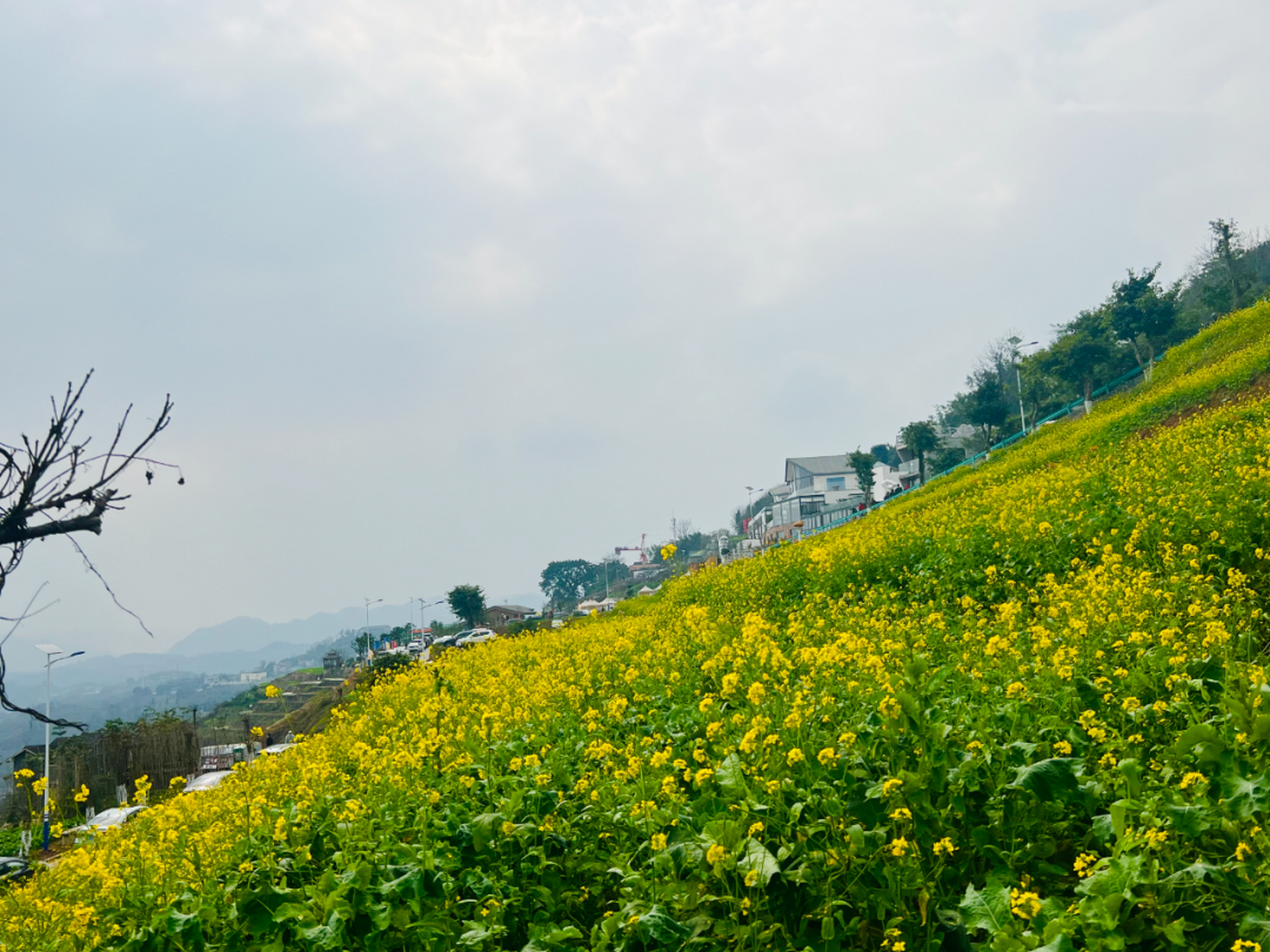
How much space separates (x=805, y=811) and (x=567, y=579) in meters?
137

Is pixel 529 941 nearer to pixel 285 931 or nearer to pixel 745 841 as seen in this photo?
pixel 745 841

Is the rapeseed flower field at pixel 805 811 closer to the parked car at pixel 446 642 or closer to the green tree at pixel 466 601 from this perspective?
the parked car at pixel 446 642

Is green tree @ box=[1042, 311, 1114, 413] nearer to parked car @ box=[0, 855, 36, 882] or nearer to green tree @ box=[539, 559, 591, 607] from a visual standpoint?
parked car @ box=[0, 855, 36, 882]

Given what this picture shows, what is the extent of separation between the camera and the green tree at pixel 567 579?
5394 inches

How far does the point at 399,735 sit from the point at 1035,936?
19.0ft

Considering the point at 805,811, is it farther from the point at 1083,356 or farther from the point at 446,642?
the point at 1083,356

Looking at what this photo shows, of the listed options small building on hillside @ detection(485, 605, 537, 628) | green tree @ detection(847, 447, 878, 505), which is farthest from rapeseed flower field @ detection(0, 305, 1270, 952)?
small building on hillside @ detection(485, 605, 537, 628)

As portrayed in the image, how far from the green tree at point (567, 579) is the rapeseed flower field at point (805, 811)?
5144 inches

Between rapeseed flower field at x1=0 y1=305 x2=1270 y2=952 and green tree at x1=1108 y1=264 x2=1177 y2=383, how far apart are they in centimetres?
3715

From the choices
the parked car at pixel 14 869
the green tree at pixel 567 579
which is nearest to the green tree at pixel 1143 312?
the parked car at pixel 14 869

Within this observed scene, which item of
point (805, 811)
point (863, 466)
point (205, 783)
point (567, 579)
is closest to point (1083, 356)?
point (863, 466)

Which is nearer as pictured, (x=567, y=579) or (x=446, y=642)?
(x=446, y=642)

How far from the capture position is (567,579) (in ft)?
454

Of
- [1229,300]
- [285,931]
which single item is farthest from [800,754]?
[1229,300]
